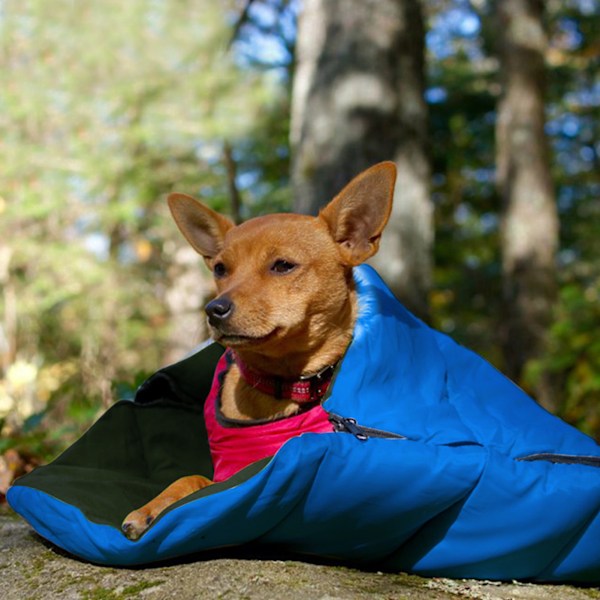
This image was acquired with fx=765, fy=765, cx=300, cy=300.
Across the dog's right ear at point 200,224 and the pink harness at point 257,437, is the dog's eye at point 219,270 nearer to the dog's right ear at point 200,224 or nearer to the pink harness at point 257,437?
the dog's right ear at point 200,224

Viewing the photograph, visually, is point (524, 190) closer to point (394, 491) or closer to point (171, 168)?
point (171, 168)

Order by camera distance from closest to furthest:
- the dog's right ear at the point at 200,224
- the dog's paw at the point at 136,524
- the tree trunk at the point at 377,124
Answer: the dog's paw at the point at 136,524
the dog's right ear at the point at 200,224
the tree trunk at the point at 377,124

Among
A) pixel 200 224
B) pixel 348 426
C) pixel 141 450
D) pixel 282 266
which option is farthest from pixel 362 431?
pixel 200 224

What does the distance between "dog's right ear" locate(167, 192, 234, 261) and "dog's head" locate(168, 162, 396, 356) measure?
132 millimetres

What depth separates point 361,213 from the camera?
335 cm

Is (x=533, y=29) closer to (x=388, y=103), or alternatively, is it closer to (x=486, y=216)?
(x=486, y=216)

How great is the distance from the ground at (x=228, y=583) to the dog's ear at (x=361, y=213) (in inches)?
53.7

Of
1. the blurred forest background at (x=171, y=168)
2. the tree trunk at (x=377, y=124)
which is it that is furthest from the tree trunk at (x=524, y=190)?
the tree trunk at (x=377, y=124)

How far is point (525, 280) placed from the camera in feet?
34.5

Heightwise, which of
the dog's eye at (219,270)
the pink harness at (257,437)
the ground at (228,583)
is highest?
the dog's eye at (219,270)

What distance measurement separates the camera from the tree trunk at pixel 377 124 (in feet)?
17.3

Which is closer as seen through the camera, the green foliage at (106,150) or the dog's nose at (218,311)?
the dog's nose at (218,311)

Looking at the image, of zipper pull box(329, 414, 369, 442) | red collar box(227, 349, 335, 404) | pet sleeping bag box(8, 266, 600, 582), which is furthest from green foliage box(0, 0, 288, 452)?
zipper pull box(329, 414, 369, 442)

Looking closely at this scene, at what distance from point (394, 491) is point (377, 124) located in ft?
11.3
